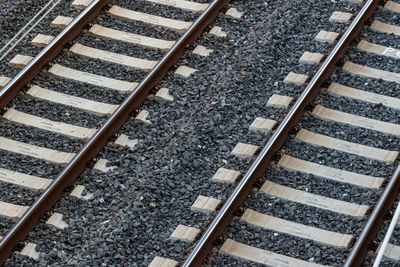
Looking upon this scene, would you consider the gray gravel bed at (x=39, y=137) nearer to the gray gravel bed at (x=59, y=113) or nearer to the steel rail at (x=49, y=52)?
the gray gravel bed at (x=59, y=113)

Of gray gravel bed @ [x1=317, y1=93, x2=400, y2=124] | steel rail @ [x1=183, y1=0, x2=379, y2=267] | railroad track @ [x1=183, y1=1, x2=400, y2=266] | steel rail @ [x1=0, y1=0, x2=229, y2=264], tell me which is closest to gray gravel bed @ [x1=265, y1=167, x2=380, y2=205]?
railroad track @ [x1=183, y1=1, x2=400, y2=266]

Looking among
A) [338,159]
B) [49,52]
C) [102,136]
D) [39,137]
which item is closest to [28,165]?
[39,137]

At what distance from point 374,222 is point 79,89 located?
3.85 metres

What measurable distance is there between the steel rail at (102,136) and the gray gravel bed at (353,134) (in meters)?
1.87

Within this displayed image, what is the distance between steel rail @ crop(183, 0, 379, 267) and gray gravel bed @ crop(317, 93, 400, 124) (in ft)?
0.58

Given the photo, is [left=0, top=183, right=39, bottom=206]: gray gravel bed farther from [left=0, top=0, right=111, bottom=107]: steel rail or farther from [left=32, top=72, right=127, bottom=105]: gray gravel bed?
[left=32, top=72, right=127, bottom=105]: gray gravel bed

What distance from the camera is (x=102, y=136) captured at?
30.1 ft

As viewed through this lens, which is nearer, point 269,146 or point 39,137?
point 269,146

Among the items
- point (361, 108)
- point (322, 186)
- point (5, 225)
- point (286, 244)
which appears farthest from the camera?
point (361, 108)

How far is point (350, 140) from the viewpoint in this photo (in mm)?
9172

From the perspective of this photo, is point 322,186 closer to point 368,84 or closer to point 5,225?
point 368,84

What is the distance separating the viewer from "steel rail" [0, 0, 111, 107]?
32.1 ft

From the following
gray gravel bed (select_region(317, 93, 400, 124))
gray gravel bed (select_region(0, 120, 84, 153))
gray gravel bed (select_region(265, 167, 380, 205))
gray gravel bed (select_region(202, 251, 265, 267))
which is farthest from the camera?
gray gravel bed (select_region(317, 93, 400, 124))

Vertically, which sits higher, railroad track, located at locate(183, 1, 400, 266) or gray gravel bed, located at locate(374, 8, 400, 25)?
gray gravel bed, located at locate(374, 8, 400, 25)
